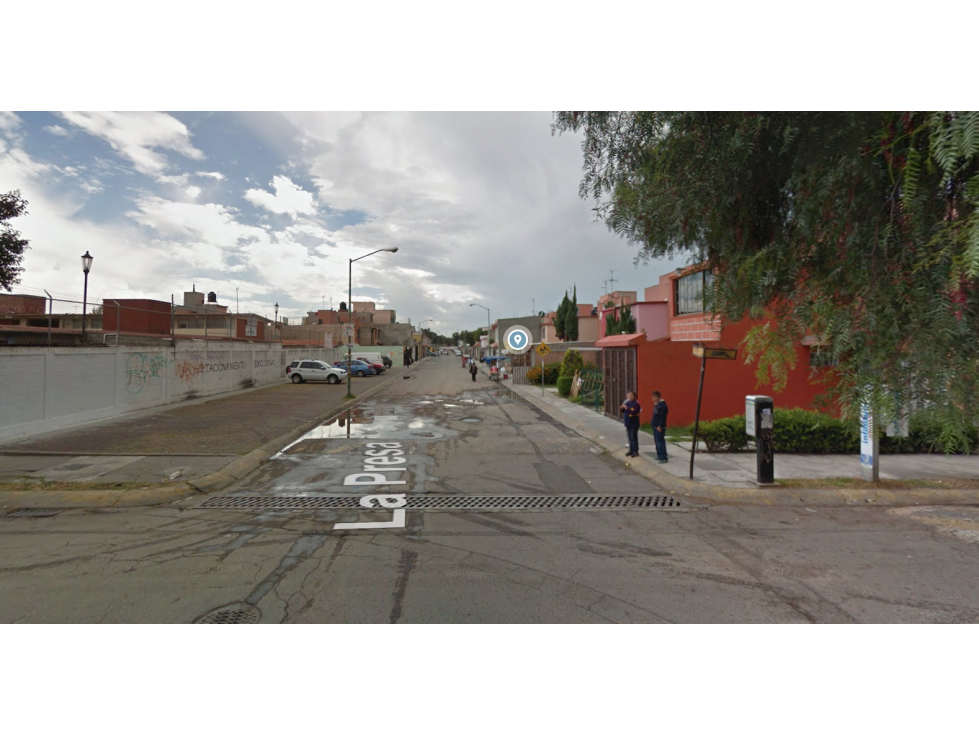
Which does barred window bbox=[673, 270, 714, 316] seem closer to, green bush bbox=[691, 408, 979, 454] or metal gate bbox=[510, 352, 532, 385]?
green bush bbox=[691, 408, 979, 454]

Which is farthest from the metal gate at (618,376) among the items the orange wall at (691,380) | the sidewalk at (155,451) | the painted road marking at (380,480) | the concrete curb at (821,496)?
the sidewalk at (155,451)

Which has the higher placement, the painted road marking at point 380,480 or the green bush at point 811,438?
the green bush at point 811,438

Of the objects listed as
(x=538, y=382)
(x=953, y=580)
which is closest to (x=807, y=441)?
(x=953, y=580)

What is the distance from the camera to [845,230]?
3355 millimetres

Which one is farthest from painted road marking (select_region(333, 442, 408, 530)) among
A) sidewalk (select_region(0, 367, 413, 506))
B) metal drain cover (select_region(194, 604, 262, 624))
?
sidewalk (select_region(0, 367, 413, 506))

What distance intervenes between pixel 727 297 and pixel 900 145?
1.56m

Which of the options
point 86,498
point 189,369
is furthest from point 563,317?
point 86,498

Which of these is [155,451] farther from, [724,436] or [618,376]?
[618,376]

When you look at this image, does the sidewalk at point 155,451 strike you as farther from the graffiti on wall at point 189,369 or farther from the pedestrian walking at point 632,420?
the pedestrian walking at point 632,420

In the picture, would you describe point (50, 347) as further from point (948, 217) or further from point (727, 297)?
point (948, 217)

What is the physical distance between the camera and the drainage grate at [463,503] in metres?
6.77

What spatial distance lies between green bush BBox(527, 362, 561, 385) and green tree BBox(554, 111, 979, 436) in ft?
82.4

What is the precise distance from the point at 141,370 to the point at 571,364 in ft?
65.5

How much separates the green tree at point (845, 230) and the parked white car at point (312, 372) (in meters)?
29.1
